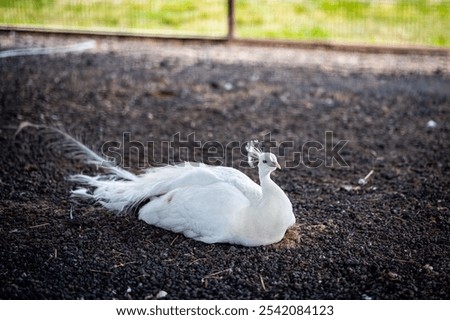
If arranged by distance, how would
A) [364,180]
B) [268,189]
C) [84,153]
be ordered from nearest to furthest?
[268,189], [364,180], [84,153]

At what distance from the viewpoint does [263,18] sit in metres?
8.74

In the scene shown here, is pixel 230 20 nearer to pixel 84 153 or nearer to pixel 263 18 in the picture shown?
pixel 263 18

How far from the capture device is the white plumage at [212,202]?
3.71m

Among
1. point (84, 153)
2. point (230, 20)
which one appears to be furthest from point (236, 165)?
point (230, 20)

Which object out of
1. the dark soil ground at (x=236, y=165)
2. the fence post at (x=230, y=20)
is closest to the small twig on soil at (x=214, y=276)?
the dark soil ground at (x=236, y=165)

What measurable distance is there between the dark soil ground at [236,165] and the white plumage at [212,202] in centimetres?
9

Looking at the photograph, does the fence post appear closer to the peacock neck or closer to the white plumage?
the white plumage

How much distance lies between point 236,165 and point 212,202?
4.95ft

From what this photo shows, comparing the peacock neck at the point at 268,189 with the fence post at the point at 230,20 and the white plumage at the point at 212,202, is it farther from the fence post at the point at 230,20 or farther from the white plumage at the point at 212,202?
the fence post at the point at 230,20

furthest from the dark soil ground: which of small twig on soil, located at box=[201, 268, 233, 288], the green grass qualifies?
the green grass

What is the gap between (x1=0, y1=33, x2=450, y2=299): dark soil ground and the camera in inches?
140

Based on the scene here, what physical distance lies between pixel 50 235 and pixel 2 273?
48cm

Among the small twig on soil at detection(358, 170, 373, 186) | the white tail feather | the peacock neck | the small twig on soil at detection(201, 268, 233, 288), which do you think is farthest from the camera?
the small twig on soil at detection(358, 170, 373, 186)

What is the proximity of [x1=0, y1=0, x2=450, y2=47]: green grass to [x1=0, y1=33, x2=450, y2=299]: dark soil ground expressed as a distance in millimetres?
342
